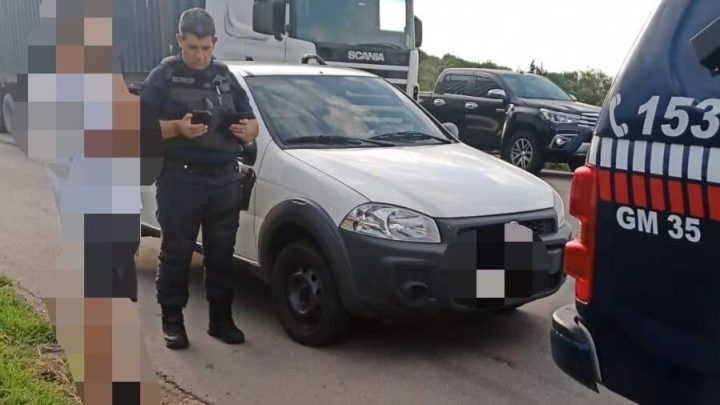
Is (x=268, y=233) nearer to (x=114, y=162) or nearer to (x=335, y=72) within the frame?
(x=335, y=72)

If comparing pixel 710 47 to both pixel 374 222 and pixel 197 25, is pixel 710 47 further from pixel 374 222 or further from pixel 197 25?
pixel 197 25

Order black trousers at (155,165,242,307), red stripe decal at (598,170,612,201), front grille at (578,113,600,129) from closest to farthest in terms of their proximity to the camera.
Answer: red stripe decal at (598,170,612,201), black trousers at (155,165,242,307), front grille at (578,113,600,129)

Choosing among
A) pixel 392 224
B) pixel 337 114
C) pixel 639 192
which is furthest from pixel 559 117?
pixel 639 192

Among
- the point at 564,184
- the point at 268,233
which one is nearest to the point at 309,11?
the point at 564,184

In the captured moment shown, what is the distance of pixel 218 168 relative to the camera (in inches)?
193

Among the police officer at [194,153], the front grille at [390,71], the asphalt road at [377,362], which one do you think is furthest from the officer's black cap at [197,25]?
the front grille at [390,71]

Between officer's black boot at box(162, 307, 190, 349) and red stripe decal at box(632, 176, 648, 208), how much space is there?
317 centimetres

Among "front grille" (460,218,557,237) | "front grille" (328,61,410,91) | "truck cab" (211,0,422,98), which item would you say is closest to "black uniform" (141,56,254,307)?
"front grille" (460,218,557,237)

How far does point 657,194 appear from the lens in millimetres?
2549

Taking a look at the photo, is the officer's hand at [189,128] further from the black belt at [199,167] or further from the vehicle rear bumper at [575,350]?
the vehicle rear bumper at [575,350]

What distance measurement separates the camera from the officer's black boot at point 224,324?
517cm

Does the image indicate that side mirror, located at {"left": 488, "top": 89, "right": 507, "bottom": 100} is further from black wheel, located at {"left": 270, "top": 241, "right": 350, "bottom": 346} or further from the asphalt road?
black wheel, located at {"left": 270, "top": 241, "right": 350, "bottom": 346}

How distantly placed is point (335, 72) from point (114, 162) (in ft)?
12.3

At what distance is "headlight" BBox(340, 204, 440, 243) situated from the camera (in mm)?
4672
